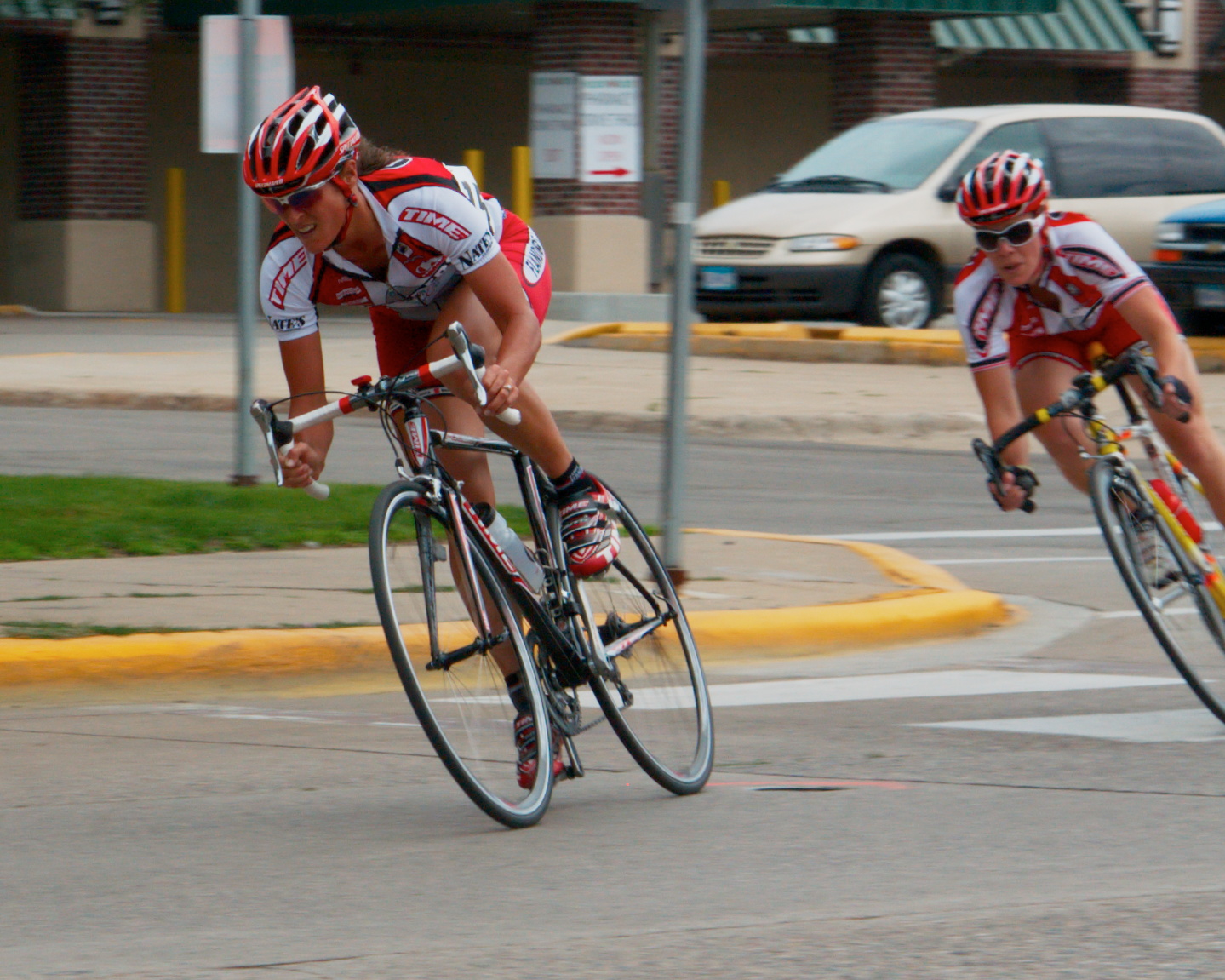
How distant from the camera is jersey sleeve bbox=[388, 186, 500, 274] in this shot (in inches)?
203

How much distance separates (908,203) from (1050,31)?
11.6 metres

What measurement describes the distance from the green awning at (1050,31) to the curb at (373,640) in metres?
20.9

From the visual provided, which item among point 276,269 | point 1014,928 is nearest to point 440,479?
point 276,269

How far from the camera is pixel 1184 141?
808 inches

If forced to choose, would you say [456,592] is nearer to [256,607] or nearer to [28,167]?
[256,607]

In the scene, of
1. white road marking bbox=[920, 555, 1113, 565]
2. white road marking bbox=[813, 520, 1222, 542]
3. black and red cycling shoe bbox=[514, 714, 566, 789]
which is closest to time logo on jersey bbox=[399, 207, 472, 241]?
black and red cycling shoe bbox=[514, 714, 566, 789]

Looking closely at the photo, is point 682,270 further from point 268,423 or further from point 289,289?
point 268,423

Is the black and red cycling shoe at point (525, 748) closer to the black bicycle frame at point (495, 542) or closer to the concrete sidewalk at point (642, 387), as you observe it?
the black bicycle frame at point (495, 542)

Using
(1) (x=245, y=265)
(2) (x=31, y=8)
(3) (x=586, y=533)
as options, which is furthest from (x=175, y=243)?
(3) (x=586, y=533)

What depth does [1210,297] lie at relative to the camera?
17.5 metres

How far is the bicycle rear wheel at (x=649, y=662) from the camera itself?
18.2ft

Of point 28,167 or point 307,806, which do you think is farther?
point 28,167

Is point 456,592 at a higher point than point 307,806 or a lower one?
higher

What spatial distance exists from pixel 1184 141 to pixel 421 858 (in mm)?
17108
